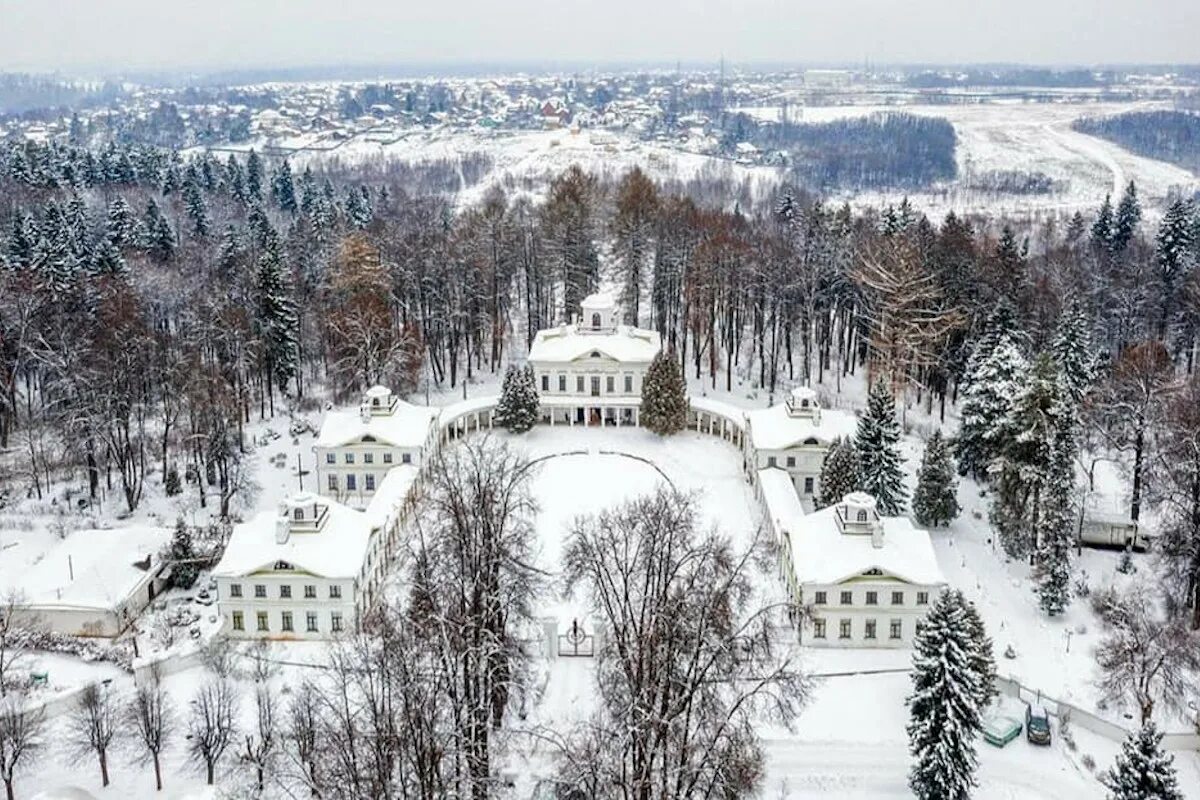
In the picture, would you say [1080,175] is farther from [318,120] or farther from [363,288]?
[318,120]

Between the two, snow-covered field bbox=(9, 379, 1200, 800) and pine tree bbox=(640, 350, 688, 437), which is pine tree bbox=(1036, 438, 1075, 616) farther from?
pine tree bbox=(640, 350, 688, 437)

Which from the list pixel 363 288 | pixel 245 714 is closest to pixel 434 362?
pixel 363 288

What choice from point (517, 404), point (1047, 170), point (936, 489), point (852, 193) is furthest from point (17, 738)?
point (1047, 170)

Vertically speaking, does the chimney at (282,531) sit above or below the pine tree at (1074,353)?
below

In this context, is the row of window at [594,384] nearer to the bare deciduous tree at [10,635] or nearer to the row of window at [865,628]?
the row of window at [865,628]

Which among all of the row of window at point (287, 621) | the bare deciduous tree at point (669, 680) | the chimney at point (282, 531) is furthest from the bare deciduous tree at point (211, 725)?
the bare deciduous tree at point (669, 680)

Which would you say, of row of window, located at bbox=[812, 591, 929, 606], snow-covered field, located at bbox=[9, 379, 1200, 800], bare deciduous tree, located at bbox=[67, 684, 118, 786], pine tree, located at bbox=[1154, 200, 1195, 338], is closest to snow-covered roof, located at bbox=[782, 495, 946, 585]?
row of window, located at bbox=[812, 591, 929, 606]

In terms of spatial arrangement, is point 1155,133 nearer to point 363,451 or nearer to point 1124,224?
point 1124,224

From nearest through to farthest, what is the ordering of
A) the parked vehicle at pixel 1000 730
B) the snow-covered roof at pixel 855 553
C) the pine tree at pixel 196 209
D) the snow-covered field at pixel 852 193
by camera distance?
the parked vehicle at pixel 1000 730, the snow-covered roof at pixel 855 553, the pine tree at pixel 196 209, the snow-covered field at pixel 852 193
